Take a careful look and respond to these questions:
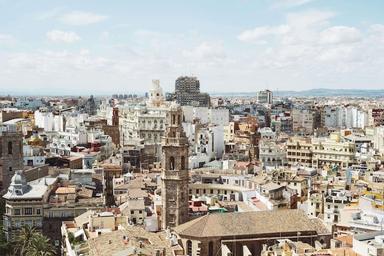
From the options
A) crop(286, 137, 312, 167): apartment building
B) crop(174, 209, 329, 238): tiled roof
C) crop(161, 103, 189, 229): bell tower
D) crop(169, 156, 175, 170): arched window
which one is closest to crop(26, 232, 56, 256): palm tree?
crop(161, 103, 189, 229): bell tower

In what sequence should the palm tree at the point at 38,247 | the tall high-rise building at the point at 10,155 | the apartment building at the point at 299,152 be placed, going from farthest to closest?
the apartment building at the point at 299,152 < the tall high-rise building at the point at 10,155 < the palm tree at the point at 38,247

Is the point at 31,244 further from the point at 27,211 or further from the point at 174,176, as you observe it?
the point at 174,176

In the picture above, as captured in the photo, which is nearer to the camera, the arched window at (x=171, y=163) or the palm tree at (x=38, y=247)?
the palm tree at (x=38, y=247)

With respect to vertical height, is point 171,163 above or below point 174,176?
above

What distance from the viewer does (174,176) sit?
50281 mm

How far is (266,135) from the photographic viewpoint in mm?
135875

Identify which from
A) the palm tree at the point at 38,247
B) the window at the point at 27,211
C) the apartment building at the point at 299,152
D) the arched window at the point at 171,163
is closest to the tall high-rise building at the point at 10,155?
the window at the point at 27,211

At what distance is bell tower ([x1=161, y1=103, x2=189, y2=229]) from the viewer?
50.3 metres

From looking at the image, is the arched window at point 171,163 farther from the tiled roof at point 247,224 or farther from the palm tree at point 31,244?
the palm tree at point 31,244

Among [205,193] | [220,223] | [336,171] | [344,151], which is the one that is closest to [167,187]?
[220,223]

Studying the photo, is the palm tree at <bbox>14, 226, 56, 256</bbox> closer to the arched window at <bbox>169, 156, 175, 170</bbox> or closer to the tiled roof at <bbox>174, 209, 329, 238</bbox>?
the tiled roof at <bbox>174, 209, 329, 238</bbox>

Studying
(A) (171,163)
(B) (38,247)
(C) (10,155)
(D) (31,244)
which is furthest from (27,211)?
(A) (171,163)

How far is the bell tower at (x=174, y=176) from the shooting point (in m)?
50.3

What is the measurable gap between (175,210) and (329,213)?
1559cm
